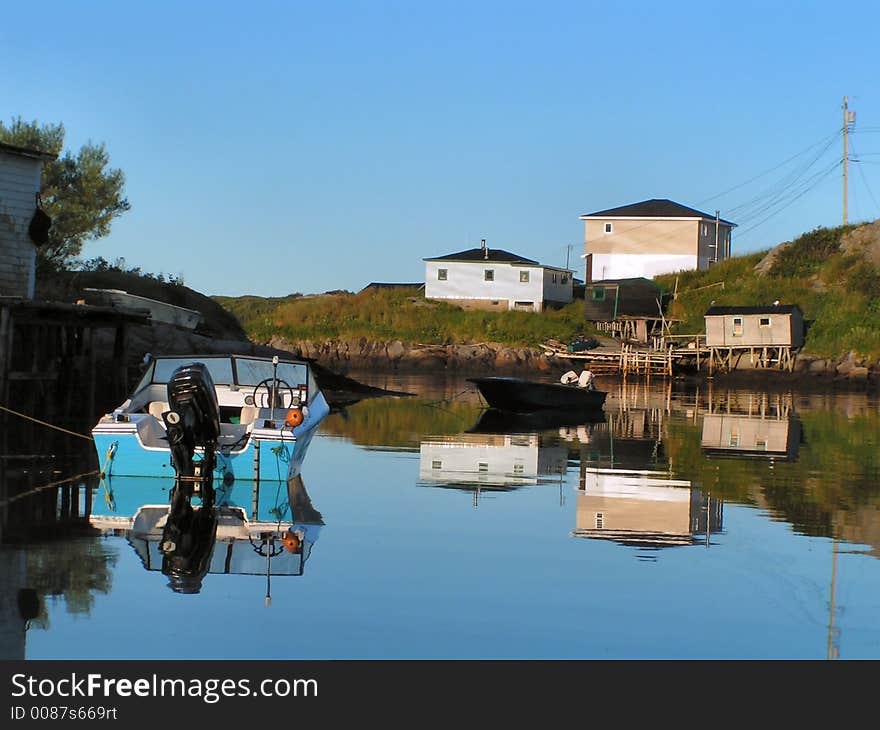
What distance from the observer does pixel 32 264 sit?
3306cm

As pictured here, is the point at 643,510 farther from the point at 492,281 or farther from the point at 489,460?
the point at 492,281

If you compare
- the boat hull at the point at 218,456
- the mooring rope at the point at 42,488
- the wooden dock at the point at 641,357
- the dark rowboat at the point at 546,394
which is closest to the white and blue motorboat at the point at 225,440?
the boat hull at the point at 218,456

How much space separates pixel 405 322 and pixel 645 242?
1900 cm

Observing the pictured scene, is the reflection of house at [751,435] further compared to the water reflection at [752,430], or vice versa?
the water reflection at [752,430]

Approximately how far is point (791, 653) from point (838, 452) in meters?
20.8

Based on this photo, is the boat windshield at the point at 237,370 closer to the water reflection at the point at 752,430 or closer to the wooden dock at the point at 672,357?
the water reflection at the point at 752,430

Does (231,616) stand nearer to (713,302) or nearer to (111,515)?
(111,515)

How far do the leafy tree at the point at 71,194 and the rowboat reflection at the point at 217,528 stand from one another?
36.2m

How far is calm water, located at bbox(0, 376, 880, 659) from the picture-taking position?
1071cm

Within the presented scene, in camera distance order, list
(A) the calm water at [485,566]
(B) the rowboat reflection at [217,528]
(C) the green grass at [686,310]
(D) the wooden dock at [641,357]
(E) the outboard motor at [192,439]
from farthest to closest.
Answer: (D) the wooden dock at [641,357] < (C) the green grass at [686,310] < (E) the outboard motor at [192,439] < (B) the rowboat reflection at [217,528] < (A) the calm water at [485,566]

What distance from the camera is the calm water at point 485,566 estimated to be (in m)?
10.7

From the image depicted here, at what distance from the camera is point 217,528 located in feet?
52.9

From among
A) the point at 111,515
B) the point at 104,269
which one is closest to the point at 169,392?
the point at 111,515

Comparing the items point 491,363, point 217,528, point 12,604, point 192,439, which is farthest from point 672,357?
point 12,604
